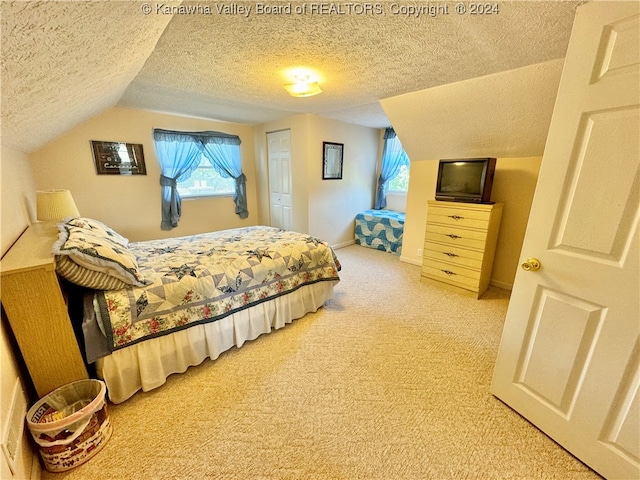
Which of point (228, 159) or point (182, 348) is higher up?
point (228, 159)

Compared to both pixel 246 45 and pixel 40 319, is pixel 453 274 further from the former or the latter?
pixel 40 319

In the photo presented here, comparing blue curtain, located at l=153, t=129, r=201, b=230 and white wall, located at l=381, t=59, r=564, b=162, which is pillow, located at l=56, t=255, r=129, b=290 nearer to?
blue curtain, located at l=153, t=129, r=201, b=230

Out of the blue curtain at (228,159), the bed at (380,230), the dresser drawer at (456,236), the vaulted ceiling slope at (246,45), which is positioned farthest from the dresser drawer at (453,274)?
the blue curtain at (228,159)

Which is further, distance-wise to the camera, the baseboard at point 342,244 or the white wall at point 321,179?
the baseboard at point 342,244

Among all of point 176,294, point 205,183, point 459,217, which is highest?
point 205,183

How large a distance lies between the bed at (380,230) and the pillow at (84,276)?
3.65 m

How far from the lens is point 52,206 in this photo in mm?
2135

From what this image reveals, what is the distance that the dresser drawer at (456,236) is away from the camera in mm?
2682

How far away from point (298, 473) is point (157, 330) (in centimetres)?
110

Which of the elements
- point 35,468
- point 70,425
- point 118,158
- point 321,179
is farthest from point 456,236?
point 118,158

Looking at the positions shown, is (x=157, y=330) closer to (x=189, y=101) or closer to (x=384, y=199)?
(x=189, y=101)

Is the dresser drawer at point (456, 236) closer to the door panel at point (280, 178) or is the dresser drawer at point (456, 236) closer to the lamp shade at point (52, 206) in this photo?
the door panel at point (280, 178)

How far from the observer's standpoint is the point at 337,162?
425 cm

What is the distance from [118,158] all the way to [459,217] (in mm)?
4287
